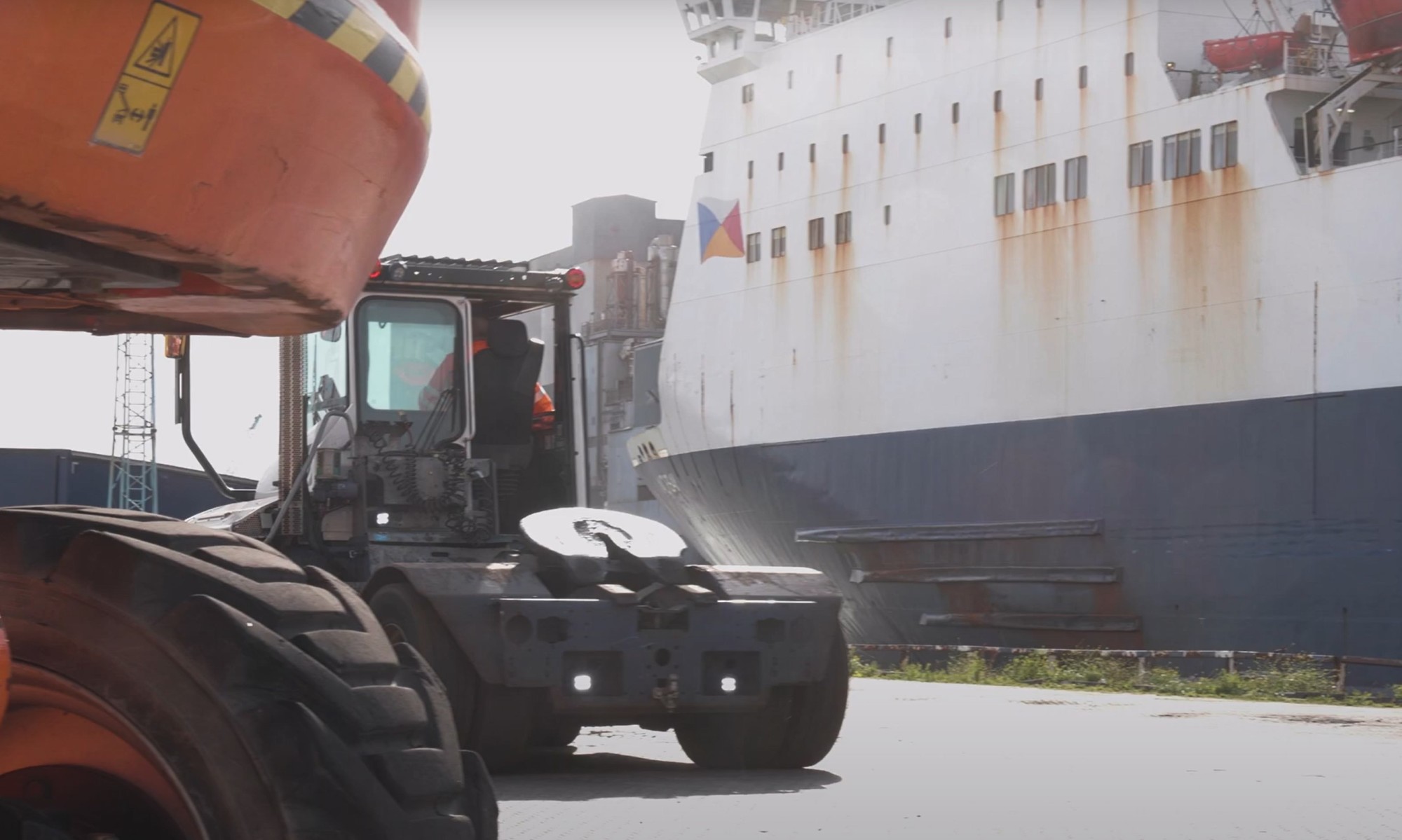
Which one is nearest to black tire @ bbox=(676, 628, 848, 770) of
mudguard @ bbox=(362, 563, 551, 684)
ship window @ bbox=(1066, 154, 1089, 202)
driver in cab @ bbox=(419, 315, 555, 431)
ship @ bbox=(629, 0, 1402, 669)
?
mudguard @ bbox=(362, 563, 551, 684)

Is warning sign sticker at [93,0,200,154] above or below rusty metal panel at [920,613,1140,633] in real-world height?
above

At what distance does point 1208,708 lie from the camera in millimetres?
12609

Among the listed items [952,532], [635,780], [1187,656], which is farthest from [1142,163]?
[635,780]

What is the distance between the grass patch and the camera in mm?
14445

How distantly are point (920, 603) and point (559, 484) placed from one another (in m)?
14.0

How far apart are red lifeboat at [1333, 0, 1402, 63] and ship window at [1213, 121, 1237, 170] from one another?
1.66 m

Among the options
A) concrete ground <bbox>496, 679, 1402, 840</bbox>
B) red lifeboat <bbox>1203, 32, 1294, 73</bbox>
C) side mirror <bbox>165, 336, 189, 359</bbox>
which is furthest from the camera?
red lifeboat <bbox>1203, 32, 1294, 73</bbox>

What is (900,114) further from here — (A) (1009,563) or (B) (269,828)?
(B) (269,828)

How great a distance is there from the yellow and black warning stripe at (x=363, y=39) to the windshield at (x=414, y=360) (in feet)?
21.4

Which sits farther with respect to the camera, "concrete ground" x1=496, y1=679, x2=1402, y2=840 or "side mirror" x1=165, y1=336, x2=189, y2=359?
"concrete ground" x1=496, y1=679, x2=1402, y2=840

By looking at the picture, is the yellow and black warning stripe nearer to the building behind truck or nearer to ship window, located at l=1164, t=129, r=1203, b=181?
ship window, located at l=1164, t=129, r=1203, b=181

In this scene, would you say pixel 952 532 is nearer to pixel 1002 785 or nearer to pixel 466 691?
pixel 1002 785

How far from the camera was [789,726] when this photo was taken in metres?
7.62

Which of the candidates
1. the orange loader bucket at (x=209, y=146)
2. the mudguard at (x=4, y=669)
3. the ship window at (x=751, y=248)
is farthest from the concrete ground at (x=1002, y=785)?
the ship window at (x=751, y=248)
